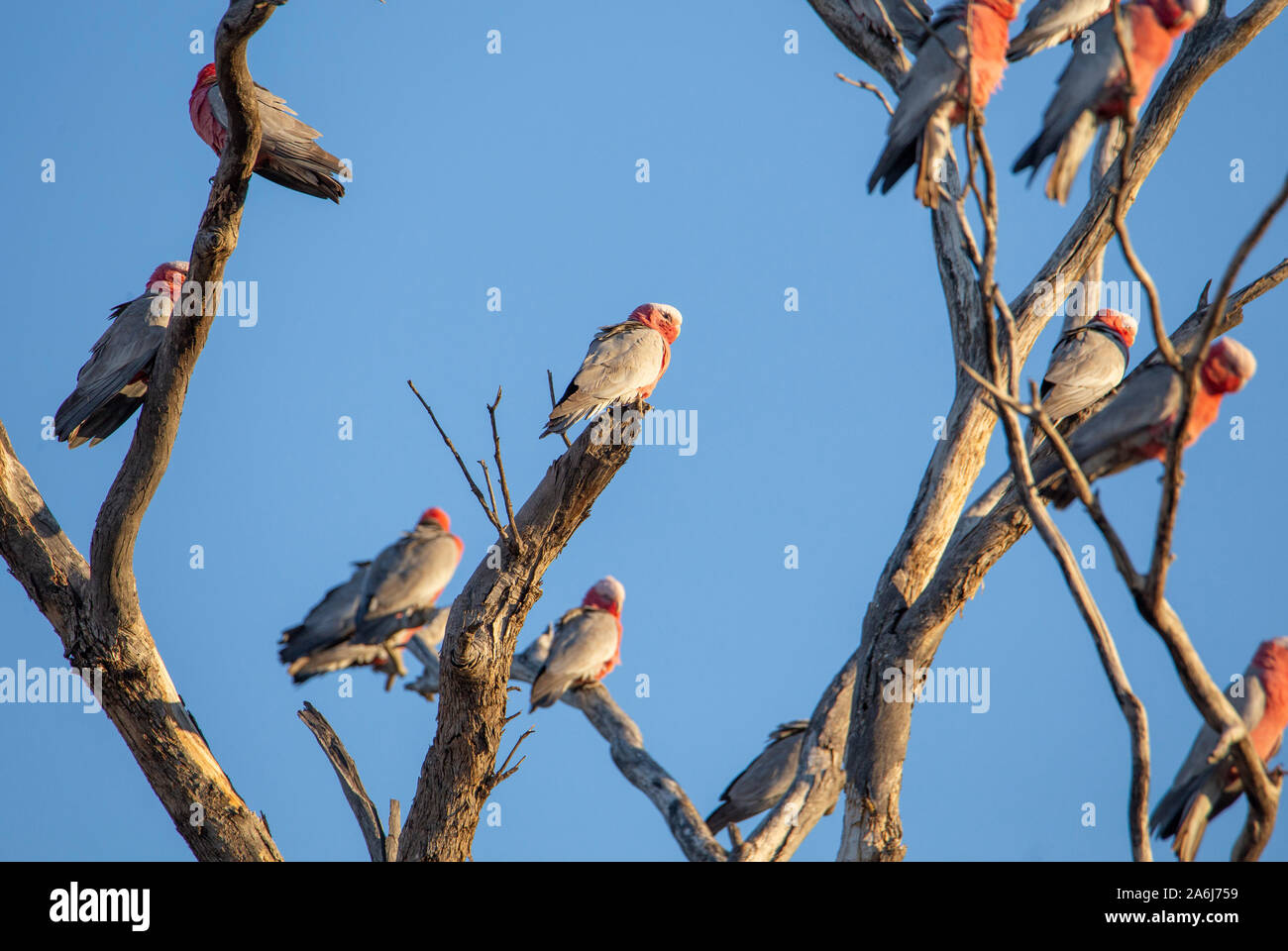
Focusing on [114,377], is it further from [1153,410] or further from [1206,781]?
[1206,781]

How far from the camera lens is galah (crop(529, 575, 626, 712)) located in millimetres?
9062

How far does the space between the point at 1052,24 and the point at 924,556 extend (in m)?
3.00

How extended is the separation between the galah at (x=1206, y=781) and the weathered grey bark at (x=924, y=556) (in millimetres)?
1349

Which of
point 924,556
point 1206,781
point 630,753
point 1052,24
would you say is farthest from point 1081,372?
point 630,753

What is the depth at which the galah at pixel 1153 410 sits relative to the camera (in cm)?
505

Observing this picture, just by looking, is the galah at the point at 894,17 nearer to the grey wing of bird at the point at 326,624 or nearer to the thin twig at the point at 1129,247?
the thin twig at the point at 1129,247

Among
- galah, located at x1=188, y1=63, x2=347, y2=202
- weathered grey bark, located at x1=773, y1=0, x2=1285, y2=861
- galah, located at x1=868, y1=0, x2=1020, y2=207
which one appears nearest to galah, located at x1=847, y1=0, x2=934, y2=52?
weathered grey bark, located at x1=773, y1=0, x2=1285, y2=861

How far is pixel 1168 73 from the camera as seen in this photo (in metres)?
7.45

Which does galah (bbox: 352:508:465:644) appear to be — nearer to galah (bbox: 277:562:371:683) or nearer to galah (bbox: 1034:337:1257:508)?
galah (bbox: 277:562:371:683)

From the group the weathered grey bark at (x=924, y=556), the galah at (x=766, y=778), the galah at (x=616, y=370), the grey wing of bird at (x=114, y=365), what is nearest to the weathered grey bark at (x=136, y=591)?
the grey wing of bird at (x=114, y=365)

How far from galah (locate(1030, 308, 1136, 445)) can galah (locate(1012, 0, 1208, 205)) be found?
348 cm
